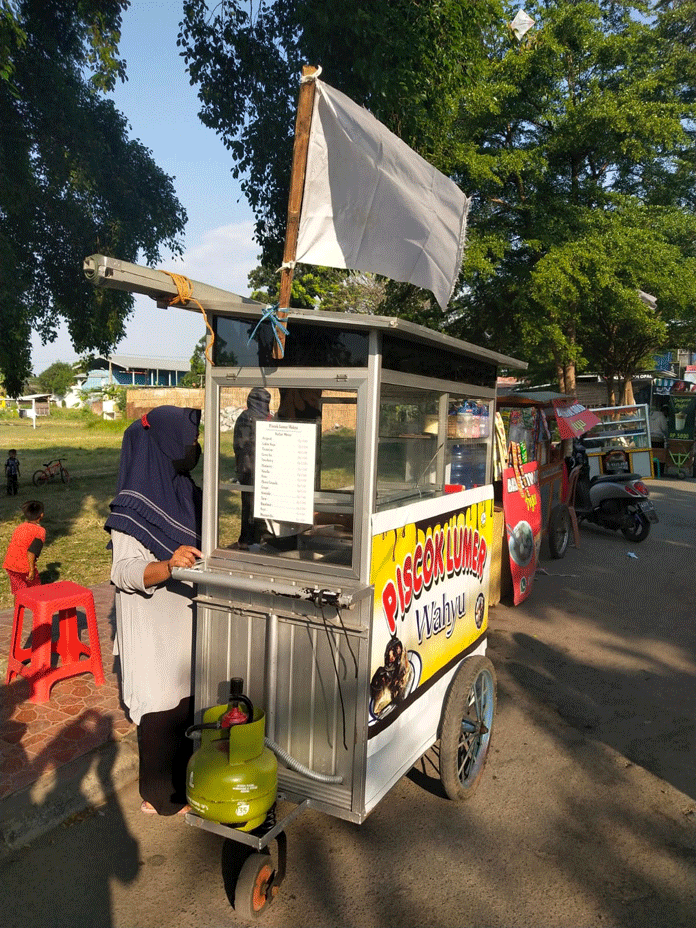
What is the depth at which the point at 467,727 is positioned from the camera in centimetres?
351

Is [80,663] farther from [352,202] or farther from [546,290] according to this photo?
[546,290]

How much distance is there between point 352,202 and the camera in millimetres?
2863

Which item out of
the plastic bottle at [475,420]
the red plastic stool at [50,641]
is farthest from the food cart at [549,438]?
the red plastic stool at [50,641]

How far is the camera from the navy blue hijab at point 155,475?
305 centimetres

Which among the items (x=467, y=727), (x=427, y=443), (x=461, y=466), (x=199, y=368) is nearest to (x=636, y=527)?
(x=461, y=466)

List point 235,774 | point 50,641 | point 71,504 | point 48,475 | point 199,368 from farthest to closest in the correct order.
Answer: point 199,368 < point 48,475 < point 71,504 < point 50,641 < point 235,774

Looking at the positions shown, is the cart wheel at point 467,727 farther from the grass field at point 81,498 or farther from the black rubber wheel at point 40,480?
the black rubber wheel at point 40,480

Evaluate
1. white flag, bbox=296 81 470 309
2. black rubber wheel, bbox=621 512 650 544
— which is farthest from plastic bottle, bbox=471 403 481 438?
black rubber wheel, bbox=621 512 650 544

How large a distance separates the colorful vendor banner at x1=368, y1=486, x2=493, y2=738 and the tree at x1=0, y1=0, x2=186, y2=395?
245 inches

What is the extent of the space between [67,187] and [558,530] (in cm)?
770

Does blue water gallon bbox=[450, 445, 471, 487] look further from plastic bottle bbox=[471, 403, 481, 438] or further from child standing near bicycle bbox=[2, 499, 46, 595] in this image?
child standing near bicycle bbox=[2, 499, 46, 595]

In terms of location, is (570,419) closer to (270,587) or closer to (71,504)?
(270,587)

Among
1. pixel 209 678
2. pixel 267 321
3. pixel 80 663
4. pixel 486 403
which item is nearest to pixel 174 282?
pixel 267 321

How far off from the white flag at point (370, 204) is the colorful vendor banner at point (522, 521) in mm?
3215
